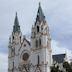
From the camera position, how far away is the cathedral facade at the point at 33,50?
57.4 m

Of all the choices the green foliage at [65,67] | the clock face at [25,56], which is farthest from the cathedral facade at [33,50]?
the green foliage at [65,67]

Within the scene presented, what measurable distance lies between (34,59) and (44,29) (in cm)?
618

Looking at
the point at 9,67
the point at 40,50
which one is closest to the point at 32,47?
the point at 40,50

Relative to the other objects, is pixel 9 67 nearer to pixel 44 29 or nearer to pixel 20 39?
pixel 20 39

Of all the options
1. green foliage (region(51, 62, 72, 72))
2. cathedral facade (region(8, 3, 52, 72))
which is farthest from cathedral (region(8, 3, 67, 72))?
green foliage (region(51, 62, 72, 72))

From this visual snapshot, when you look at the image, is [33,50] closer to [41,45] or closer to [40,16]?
[41,45]

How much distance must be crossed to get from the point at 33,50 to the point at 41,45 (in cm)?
231

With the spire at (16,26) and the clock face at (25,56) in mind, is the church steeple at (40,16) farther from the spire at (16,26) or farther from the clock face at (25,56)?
the clock face at (25,56)

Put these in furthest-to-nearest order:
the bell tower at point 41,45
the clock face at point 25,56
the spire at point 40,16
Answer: the clock face at point 25,56, the spire at point 40,16, the bell tower at point 41,45

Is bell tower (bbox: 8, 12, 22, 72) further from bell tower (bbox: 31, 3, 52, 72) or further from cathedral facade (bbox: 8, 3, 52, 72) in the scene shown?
bell tower (bbox: 31, 3, 52, 72)

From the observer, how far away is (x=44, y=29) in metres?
59.1

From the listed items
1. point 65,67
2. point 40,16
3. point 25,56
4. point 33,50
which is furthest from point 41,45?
point 40,16

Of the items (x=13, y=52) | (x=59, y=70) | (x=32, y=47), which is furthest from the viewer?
(x=13, y=52)

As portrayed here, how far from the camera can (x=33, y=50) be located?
5956 centimetres
